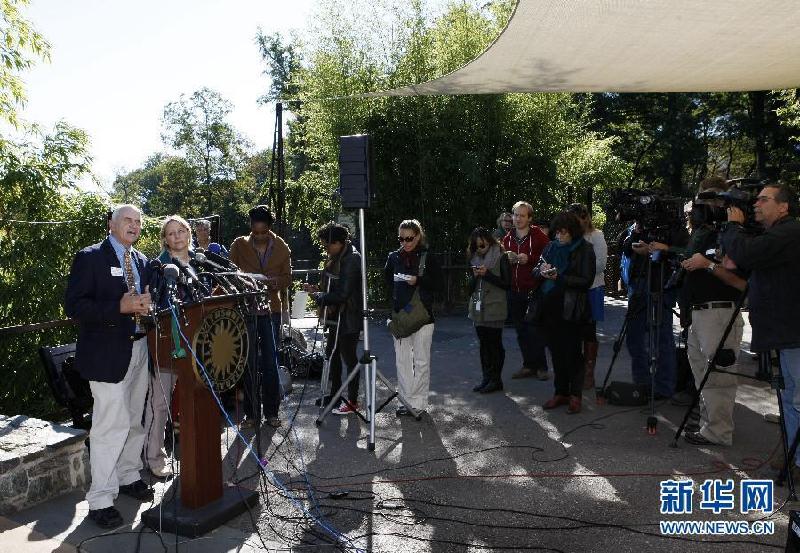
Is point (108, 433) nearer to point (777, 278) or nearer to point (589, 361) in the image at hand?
point (777, 278)

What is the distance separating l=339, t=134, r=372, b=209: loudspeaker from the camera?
16.2 ft

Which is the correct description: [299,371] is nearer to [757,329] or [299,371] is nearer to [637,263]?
[637,263]

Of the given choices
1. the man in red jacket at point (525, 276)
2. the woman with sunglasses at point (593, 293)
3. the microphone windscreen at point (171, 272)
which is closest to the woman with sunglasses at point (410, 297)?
the man in red jacket at point (525, 276)

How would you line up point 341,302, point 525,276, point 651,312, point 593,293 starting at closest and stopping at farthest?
point 651,312, point 341,302, point 593,293, point 525,276

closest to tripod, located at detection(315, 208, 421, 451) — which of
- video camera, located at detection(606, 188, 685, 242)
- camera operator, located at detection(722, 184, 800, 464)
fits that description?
video camera, located at detection(606, 188, 685, 242)

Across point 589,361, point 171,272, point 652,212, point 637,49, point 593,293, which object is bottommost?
point 589,361

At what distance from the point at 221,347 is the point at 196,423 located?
414 mm

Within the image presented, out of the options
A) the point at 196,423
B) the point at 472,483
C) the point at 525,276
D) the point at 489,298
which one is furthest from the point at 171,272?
the point at 525,276

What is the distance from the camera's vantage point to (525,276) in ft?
22.3

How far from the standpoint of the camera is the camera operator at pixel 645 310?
5.18 m

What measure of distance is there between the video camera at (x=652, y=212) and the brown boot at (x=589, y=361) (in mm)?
1439

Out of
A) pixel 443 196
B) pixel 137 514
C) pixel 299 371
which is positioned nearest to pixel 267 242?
pixel 299 371

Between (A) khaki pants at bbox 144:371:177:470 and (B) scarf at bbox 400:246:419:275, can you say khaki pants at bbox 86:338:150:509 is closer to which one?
(A) khaki pants at bbox 144:371:177:470

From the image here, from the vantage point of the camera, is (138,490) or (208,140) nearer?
(138,490)
